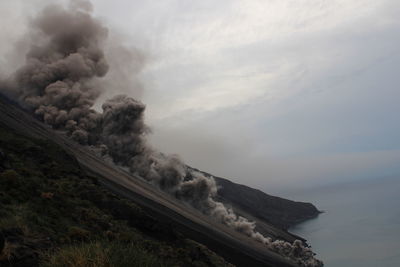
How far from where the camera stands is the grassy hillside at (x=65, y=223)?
8492mm

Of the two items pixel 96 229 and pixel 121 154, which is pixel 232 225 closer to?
pixel 121 154

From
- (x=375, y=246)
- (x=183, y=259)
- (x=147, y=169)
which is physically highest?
(x=375, y=246)

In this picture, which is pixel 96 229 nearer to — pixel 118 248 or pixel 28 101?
pixel 118 248

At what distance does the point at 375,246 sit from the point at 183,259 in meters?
117

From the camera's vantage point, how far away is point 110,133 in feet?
317

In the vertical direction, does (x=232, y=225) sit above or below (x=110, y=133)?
below

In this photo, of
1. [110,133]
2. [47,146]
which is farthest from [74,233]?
[110,133]

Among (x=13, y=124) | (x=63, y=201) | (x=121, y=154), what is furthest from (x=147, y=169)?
(x=63, y=201)

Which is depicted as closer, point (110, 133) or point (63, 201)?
point (63, 201)

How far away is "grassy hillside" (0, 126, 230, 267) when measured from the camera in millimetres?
8492

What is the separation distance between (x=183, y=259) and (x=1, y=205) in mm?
19035

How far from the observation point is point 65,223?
2167 cm

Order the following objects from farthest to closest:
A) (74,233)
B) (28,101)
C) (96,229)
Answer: (28,101)
(96,229)
(74,233)

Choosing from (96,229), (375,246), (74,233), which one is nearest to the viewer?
(74,233)
